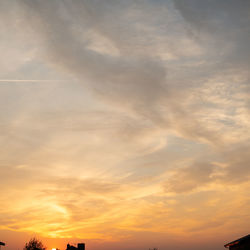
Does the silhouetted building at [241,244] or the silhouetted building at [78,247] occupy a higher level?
the silhouetted building at [78,247]

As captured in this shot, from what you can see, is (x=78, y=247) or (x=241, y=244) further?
(x=78, y=247)

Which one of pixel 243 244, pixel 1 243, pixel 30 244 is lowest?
pixel 243 244

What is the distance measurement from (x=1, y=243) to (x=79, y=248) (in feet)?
69.9

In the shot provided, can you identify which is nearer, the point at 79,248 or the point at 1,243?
the point at 1,243

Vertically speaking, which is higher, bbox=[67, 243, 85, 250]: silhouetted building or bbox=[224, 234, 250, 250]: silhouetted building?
bbox=[67, 243, 85, 250]: silhouetted building

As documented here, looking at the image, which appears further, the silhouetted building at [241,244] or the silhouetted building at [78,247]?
the silhouetted building at [78,247]

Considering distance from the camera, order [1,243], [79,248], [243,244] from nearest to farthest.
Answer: [243,244], [1,243], [79,248]

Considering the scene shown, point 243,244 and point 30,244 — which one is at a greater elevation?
point 30,244

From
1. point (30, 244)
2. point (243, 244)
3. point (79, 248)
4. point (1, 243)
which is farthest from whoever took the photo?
point (30, 244)

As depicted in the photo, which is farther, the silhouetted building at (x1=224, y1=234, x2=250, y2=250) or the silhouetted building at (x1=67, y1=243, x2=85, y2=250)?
the silhouetted building at (x1=67, y1=243, x2=85, y2=250)

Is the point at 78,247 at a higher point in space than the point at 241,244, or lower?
higher

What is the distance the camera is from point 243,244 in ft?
118

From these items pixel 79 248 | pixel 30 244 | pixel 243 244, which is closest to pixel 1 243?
pixel 79 248

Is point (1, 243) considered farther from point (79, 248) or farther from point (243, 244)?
point (243, 244)
